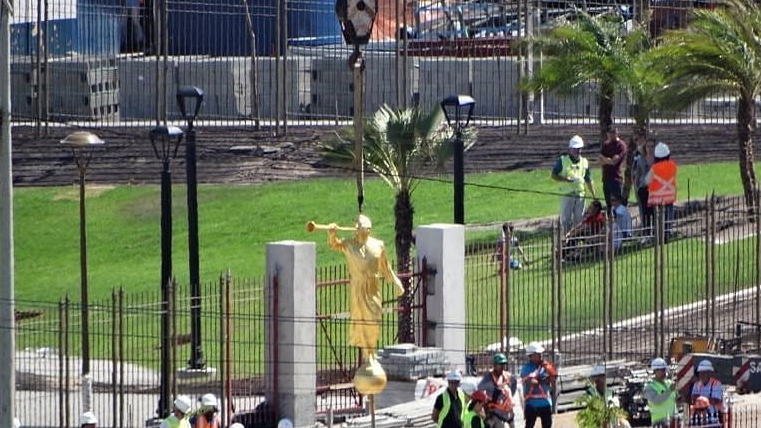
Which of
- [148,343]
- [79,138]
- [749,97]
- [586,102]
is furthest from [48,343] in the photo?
[586,102]

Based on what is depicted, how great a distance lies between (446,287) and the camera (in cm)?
2423

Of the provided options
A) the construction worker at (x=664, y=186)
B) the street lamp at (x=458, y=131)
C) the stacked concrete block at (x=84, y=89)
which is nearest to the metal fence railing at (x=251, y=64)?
the stacked concrete block at (x=84, y=89)

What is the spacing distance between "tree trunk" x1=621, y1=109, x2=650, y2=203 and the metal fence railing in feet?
2.97

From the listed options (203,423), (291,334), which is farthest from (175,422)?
(291,334)

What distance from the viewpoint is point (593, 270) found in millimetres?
26203

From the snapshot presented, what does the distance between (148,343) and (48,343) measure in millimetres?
1205

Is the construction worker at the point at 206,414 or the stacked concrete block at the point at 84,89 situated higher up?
the stacked concrete block at the point at 84,89

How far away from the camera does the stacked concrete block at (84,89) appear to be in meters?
32.4

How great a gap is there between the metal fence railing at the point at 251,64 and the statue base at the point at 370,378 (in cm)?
1051

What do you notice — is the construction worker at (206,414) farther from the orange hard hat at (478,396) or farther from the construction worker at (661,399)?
the construction worker at (661,399)

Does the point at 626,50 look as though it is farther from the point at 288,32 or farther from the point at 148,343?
the point at 148,343

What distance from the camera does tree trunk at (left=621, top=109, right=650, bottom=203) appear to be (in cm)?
3081

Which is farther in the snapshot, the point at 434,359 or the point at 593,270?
the point at 593,270

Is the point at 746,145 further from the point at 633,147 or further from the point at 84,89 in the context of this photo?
the point at 84,89
